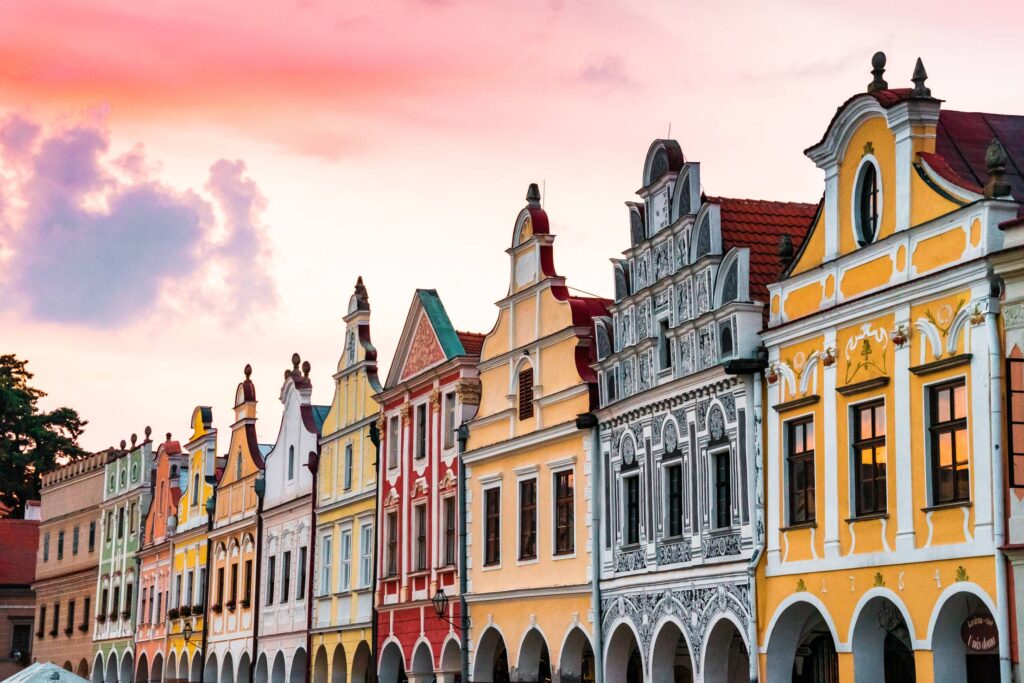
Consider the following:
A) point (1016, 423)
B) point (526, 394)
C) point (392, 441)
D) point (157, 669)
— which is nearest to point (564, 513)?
point (526, 394)

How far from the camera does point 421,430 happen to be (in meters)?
43.4

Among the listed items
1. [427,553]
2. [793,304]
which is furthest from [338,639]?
[793,304]

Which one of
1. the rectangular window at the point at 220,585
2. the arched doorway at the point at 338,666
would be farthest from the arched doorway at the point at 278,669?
the rectangular window at the point at 220,585

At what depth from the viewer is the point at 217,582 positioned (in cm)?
5875

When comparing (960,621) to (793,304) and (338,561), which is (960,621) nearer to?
(793,304)

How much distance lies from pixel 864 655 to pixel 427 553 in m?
18.1

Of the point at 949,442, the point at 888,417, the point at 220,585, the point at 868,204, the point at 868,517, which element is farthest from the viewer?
the point at 220,585

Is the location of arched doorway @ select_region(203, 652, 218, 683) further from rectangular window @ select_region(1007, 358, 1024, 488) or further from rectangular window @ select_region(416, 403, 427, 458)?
rectangular window @ select_region(1007, 358, 1024, 488)

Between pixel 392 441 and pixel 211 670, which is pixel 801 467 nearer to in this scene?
pixel 392 441

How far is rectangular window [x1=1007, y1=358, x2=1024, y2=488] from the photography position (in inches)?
877

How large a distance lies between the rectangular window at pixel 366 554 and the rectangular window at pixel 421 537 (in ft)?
9.49

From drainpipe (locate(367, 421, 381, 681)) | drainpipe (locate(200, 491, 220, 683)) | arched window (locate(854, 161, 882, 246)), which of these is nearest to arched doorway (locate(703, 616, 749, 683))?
arched window (locate(854, 161, 882, 246))

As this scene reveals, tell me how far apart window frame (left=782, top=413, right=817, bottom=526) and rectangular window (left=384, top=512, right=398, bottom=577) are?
1801 centimetres

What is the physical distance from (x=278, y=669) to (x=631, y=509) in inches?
863
